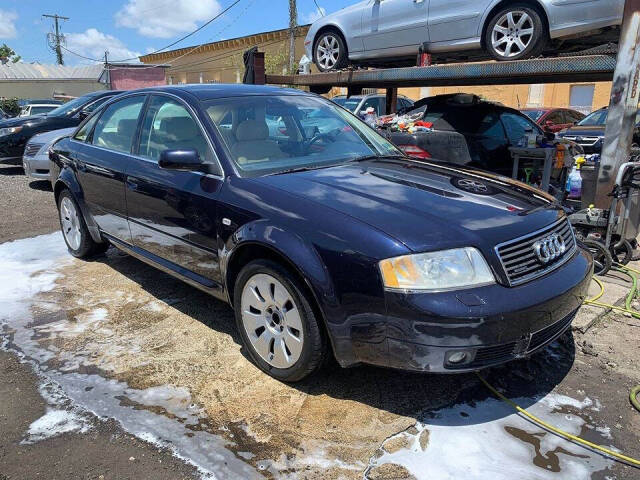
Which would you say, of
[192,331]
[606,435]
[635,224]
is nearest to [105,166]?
[192,331]

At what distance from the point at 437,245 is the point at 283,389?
4.03 feet

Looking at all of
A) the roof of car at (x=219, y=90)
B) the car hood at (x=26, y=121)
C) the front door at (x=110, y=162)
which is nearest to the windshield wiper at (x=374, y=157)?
the roof of car at (x=219, y=90)

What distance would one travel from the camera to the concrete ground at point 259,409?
2381mm

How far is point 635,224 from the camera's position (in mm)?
4957

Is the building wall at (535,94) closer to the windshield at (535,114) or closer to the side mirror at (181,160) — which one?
the windshield at (535,114)

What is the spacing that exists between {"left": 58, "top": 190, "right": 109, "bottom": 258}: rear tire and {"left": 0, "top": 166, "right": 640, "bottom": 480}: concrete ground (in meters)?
1.16

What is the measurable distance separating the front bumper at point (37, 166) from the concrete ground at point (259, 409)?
5.35m

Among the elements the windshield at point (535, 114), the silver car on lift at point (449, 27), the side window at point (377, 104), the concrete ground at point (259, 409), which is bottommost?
the concrete ground at point (259, 409)

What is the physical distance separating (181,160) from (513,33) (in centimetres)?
478

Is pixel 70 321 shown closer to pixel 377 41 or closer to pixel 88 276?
pixel 88 276

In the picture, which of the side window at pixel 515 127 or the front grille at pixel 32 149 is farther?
the front grille at pixel 32 149

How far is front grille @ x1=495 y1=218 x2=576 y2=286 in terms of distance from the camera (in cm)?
252

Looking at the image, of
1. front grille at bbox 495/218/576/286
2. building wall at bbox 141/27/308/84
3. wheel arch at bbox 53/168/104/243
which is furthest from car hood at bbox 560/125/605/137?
building wall at bbox 141/27/308/84

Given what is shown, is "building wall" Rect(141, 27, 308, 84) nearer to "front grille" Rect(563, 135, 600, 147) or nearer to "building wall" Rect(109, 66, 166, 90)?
"building wall" Rect(109, 66, 166, 90)
